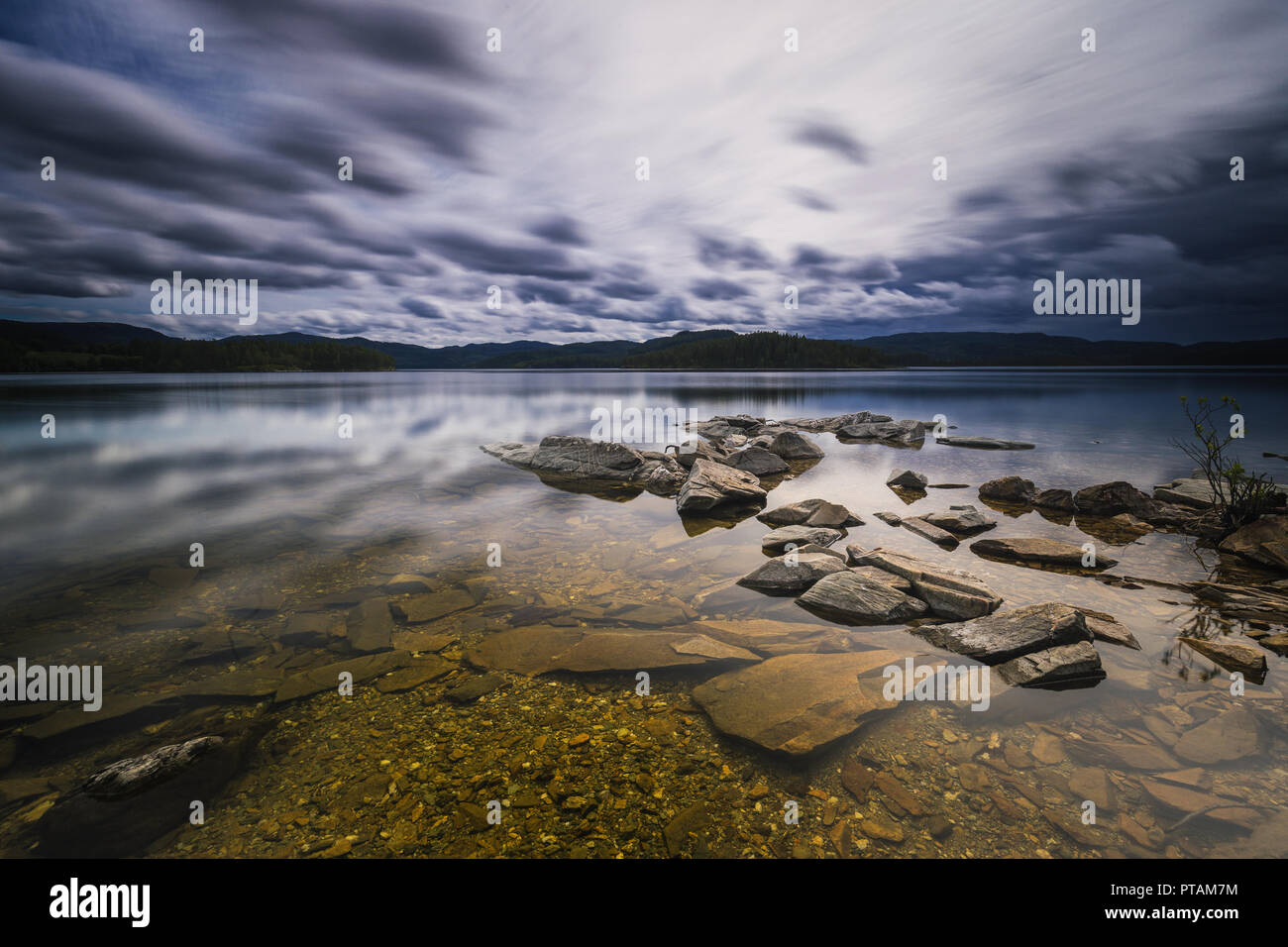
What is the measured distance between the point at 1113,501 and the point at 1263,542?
3.60m

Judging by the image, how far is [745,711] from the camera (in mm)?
5000

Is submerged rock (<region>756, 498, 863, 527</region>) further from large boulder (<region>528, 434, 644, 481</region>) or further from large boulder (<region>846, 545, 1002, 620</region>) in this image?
large boulder (<region>528, 434, 644, 481</region>)

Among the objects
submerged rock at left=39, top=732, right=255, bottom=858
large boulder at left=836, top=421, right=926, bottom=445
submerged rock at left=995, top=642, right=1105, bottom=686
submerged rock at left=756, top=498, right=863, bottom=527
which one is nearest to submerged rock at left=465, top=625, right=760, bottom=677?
submerged rock at left=39, top=732, right=255, bottom=858

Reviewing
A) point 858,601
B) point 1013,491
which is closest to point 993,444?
point 1013,491

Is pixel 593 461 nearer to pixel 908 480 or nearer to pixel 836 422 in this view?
pixel 908 480

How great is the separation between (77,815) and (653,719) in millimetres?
4528

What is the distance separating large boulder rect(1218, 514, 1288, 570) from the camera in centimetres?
884

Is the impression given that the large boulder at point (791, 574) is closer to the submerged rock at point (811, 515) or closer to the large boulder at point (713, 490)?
the submerged rock at point (811, 515)

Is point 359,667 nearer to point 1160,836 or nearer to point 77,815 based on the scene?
point 77,815

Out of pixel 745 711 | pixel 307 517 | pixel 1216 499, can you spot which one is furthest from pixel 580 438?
pixel 1216 499

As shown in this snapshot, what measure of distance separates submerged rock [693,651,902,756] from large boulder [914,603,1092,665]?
2.81 feet

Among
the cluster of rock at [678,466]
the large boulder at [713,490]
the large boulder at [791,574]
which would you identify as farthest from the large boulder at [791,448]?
the large boulder at [791,574]

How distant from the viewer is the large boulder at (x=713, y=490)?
505 inches

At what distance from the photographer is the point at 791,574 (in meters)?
8.08
